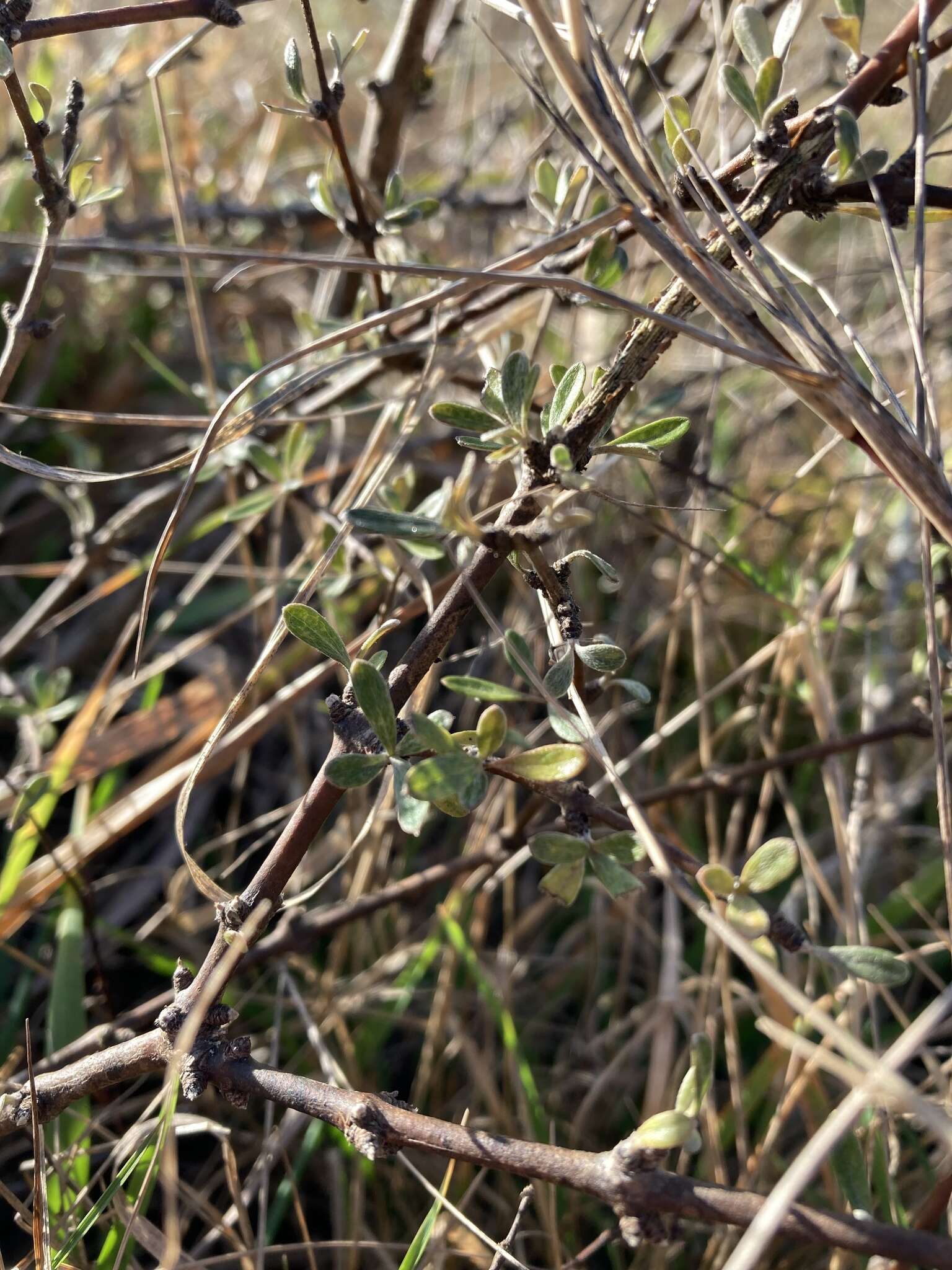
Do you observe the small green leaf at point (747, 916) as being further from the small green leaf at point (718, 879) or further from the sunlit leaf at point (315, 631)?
the sunlit leaf at point (315, 631)

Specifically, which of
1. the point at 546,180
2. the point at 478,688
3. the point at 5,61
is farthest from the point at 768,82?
the point at 5,61

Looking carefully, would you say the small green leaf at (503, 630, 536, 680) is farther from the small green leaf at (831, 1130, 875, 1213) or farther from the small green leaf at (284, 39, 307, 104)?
the small green leaf at (284, 39, 307, 104)

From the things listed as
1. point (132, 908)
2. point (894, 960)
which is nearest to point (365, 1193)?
point (132, 908)

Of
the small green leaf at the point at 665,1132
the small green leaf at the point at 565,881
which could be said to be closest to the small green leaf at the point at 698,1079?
the small green leaf at the point at 665,1132

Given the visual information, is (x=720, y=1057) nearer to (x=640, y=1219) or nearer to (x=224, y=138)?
(x=640, y=1219)

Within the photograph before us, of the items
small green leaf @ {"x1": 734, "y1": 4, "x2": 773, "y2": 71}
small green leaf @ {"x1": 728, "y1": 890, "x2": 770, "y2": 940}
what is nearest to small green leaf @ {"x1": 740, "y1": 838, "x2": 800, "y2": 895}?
small green leaf @ {"x1": 728, "y1": 890, "x2": 770, "y2": 940}
